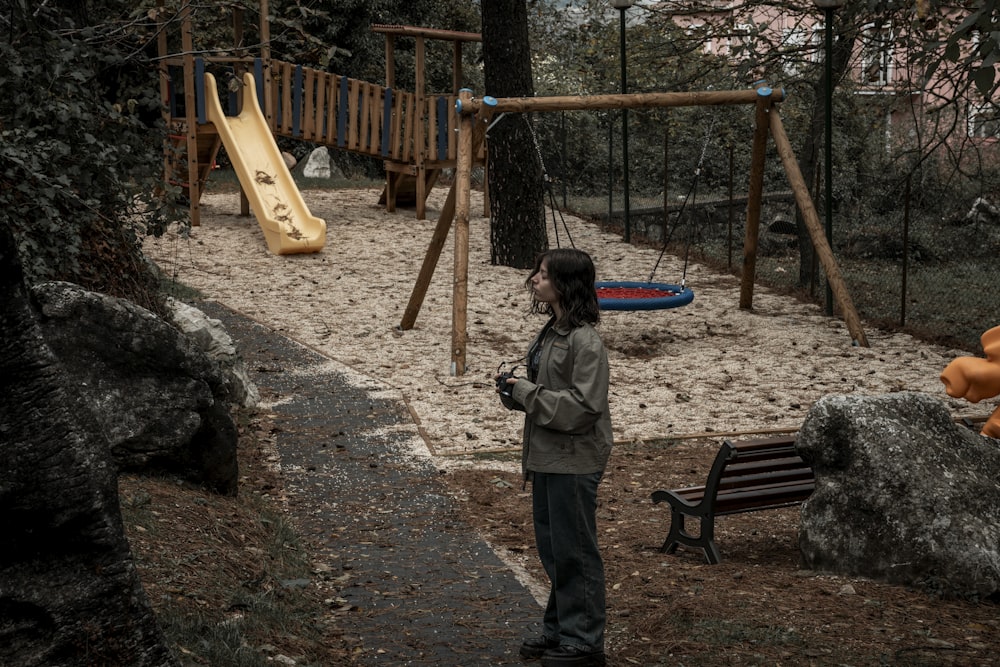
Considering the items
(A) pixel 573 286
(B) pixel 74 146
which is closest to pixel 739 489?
(A) pixel 573 286

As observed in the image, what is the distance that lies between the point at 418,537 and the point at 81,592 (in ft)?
9.31

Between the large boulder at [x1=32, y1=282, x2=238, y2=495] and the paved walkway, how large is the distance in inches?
24.6

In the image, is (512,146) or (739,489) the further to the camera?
(512,146)

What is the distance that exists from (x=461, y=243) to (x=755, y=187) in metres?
3.22

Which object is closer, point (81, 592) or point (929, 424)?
point (81, 592)

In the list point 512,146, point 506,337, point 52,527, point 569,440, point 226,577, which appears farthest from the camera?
point 512,146

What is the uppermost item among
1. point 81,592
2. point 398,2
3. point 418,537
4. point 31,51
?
point 398,2

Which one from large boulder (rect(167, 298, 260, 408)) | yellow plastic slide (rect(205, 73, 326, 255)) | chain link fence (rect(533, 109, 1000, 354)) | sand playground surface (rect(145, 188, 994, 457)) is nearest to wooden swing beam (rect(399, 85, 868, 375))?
sand playground surface (rect(145, 188, 994, 457))

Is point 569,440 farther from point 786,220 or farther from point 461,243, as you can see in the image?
point 786,220

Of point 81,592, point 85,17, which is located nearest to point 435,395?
point 85,17

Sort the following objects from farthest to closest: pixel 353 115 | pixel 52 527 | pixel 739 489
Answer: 1. pixel 353 115
2. pixel 739 489
3. pixel 52 527

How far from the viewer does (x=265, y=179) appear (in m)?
15.3

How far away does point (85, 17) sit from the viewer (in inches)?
236

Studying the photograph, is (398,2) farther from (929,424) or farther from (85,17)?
(929,424)
